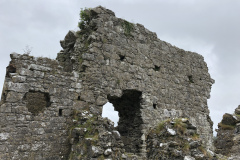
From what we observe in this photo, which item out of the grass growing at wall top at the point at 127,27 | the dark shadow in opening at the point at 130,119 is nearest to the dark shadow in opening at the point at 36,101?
the dark shadow in opening at the point at 130,119

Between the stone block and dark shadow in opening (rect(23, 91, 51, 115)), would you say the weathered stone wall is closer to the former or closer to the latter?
dark shadow in opening (rect(23, 91, 51, 115))

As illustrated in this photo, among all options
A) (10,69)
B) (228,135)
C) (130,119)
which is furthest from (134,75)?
(228,135)

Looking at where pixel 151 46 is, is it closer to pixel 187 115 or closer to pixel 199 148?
pixel 187 115

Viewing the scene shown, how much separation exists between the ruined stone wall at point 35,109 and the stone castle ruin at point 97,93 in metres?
0.02

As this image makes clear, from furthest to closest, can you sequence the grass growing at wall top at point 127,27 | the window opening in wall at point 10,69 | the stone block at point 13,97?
the grass growing at wall top at point 127,27
the window opening in wall at point 10,69
the stone block at point 13,97

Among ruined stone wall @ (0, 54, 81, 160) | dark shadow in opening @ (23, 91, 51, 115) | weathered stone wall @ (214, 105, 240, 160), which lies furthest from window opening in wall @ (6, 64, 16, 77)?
weathered stone wall @ (214, 105, 240, 160)

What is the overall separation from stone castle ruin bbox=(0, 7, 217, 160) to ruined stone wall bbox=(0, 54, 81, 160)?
0.02 meters

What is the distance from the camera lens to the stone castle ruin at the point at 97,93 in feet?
19.4

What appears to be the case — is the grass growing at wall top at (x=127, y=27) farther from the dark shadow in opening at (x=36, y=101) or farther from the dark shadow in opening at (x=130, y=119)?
the dark shadow in opening at (x=36, y=101)

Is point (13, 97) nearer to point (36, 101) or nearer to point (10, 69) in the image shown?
point (36, 101)

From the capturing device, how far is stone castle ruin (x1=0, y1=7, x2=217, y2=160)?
5906mm

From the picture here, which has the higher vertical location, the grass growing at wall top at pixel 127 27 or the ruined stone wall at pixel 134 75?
the grass growing at wall top at pixel 127 27

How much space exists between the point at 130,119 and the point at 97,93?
2.05 meters

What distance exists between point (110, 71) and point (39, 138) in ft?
9.70
